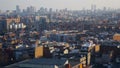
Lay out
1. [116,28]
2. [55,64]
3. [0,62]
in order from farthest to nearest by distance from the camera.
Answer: [116,28]
[0,62]
[55,64]

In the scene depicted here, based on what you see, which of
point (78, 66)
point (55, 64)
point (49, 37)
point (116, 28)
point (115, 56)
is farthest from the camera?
point (116, 28)

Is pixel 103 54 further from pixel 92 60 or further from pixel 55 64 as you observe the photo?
pixel 55 64

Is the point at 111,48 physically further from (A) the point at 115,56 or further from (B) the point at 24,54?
(B) the point at 24,54

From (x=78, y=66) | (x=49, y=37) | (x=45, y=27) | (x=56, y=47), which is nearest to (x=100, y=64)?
(x=78, y=66)

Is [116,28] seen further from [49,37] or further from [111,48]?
[111,48]

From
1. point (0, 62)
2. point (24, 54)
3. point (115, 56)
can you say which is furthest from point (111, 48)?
point (0, 62)

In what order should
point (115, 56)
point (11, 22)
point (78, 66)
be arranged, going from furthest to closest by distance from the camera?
1. point (11, 22)
2. point (115, 56)
3. point (78, 66)

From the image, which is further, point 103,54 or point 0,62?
point 103,54

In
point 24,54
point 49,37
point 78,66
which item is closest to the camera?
point 78,66

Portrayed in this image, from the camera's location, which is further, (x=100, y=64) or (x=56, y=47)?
(x=56, y=47)
